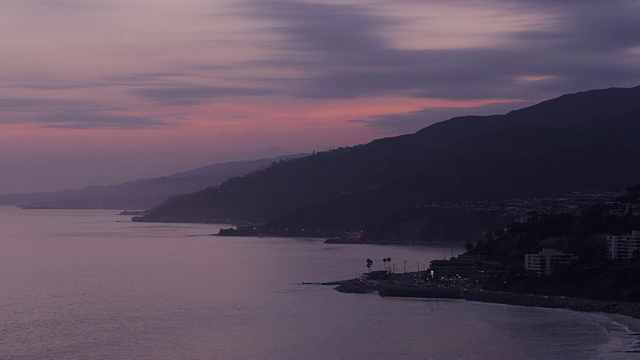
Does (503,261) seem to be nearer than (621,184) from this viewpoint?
Yes

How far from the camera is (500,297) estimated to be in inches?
2968

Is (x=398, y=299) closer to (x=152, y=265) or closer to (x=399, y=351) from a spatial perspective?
(x=399, y=351)

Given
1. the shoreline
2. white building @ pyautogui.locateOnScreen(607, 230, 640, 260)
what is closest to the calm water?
the shoreline

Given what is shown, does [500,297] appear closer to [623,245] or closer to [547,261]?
[547,261]

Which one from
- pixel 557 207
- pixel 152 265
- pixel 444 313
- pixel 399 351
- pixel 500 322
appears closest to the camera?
pixel 399 351

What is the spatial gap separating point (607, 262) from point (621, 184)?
362ft

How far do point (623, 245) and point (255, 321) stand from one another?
102ft

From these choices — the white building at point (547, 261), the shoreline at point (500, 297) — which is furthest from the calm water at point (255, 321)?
the white building at point (547, 261)

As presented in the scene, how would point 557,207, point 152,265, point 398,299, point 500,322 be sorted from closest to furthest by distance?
1. point 500,322
2. point 398,299
3. point 152,265
4. point 557,207

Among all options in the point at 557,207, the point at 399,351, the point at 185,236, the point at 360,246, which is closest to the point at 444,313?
the point at 399,351

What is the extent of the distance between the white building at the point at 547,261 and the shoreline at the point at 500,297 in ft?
16.5

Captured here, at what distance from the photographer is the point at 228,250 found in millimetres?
143375

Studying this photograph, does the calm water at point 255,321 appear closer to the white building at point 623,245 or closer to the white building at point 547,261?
the white building at point 547,261

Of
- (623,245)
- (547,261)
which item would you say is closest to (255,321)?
(547,261)
